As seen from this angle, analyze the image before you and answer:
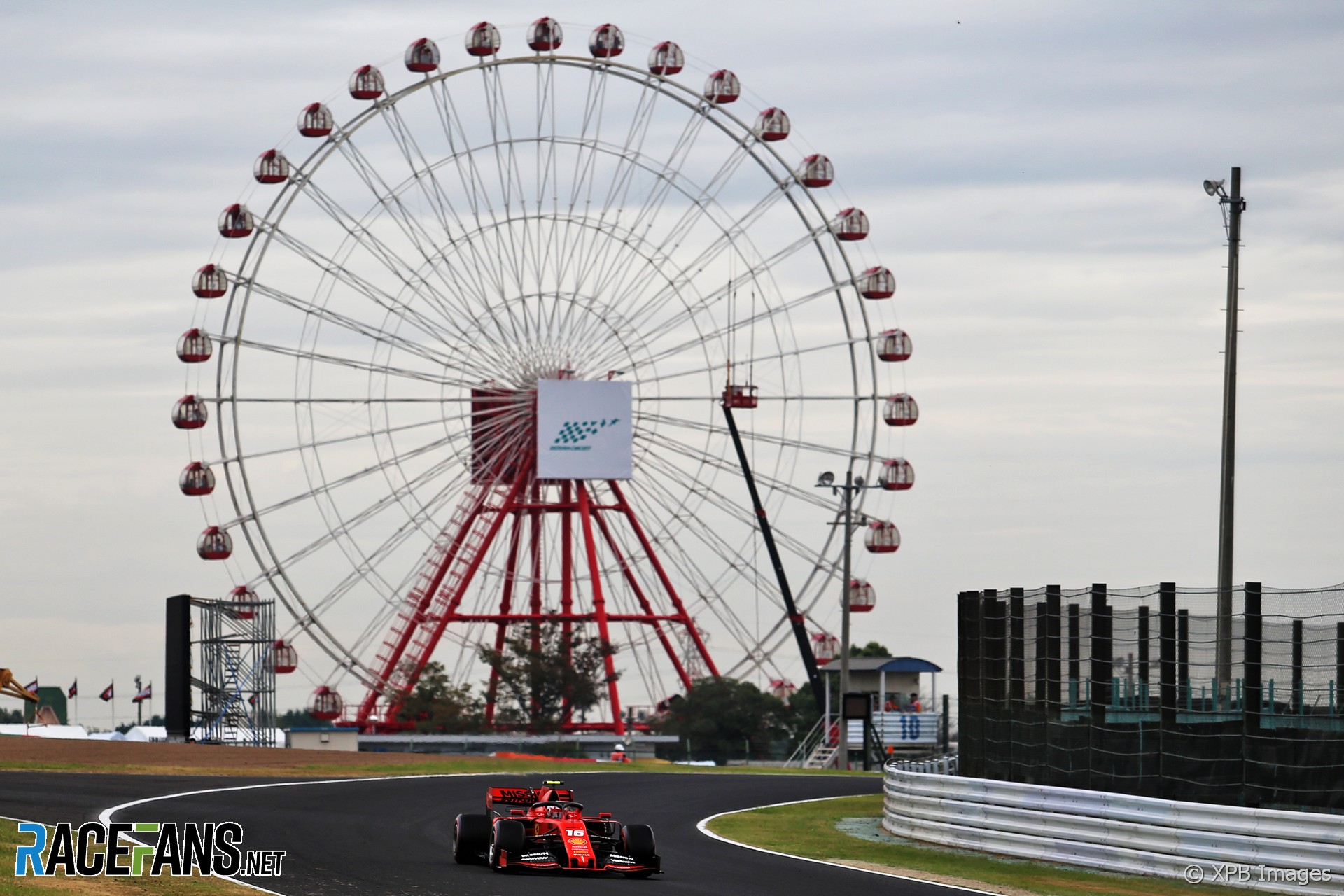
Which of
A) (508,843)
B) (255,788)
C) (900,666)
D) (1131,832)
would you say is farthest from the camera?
(900,666)

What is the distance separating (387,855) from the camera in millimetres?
21109

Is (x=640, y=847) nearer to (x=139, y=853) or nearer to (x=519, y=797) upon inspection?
(x=519, y=797)

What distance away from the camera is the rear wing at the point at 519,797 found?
21047 millimetres

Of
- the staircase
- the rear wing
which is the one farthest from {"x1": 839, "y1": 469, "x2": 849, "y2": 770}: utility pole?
the rear wing

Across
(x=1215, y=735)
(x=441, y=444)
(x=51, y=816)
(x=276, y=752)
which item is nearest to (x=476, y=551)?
(x=441, y=444)

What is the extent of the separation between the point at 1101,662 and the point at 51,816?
506 inches

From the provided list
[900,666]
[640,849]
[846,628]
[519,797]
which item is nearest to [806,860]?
[640,849]

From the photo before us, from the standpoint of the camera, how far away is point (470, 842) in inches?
810

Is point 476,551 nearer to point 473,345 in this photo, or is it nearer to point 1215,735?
point 473,345

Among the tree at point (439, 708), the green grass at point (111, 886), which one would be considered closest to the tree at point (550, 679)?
the tree at point (439, 708)

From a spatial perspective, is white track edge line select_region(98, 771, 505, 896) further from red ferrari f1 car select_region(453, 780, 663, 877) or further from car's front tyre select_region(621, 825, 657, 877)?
car's front tyre select_region(621, 825, 657, 877)

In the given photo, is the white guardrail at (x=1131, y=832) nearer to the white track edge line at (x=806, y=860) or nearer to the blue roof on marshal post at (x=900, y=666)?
the white track edge line at (x=806, y=860)

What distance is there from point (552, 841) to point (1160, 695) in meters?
6.92

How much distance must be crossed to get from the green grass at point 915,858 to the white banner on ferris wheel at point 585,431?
28680 millimetres
